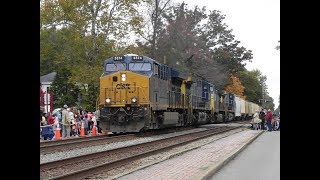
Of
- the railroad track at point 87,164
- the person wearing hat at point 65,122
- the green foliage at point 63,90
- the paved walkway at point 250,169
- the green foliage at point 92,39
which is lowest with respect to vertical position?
the railroad track at point 87,164

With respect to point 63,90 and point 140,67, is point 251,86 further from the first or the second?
point 140,67

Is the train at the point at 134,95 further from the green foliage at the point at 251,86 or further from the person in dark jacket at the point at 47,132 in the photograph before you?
the green foliage at the point at 251,86

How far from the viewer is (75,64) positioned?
32.0 metres

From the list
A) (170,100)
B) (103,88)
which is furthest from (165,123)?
(103,88)

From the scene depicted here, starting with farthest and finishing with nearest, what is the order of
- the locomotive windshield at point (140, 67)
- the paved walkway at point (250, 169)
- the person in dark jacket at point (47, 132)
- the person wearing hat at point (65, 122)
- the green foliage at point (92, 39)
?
the green foliage at point (92, 39) < the locomotive windshield at point (140, 67) < the person wearing hat at point (65, 122) < the person in dark jacket at point (47, 132) < the paved walkway at point (250, 169)

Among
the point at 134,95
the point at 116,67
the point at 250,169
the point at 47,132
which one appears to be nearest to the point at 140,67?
the point at 116,67

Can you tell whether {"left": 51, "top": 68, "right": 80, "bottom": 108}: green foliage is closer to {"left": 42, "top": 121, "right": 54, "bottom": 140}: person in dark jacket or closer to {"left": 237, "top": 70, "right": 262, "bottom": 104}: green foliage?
{"left": 42, "top": 121, "right": 54, "bottom": 140}: person in dark jacket

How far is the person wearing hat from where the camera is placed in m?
20.4

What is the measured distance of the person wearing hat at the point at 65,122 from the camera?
20406 millimetres

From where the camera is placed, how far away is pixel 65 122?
21.0 metres

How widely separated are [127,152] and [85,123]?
9.70m

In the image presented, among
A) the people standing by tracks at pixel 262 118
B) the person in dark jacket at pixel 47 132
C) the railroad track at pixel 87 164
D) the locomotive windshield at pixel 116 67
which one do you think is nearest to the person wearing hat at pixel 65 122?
the person in dark jacket at pixel 47 132

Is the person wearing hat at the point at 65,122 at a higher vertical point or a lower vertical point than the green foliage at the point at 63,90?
lower
